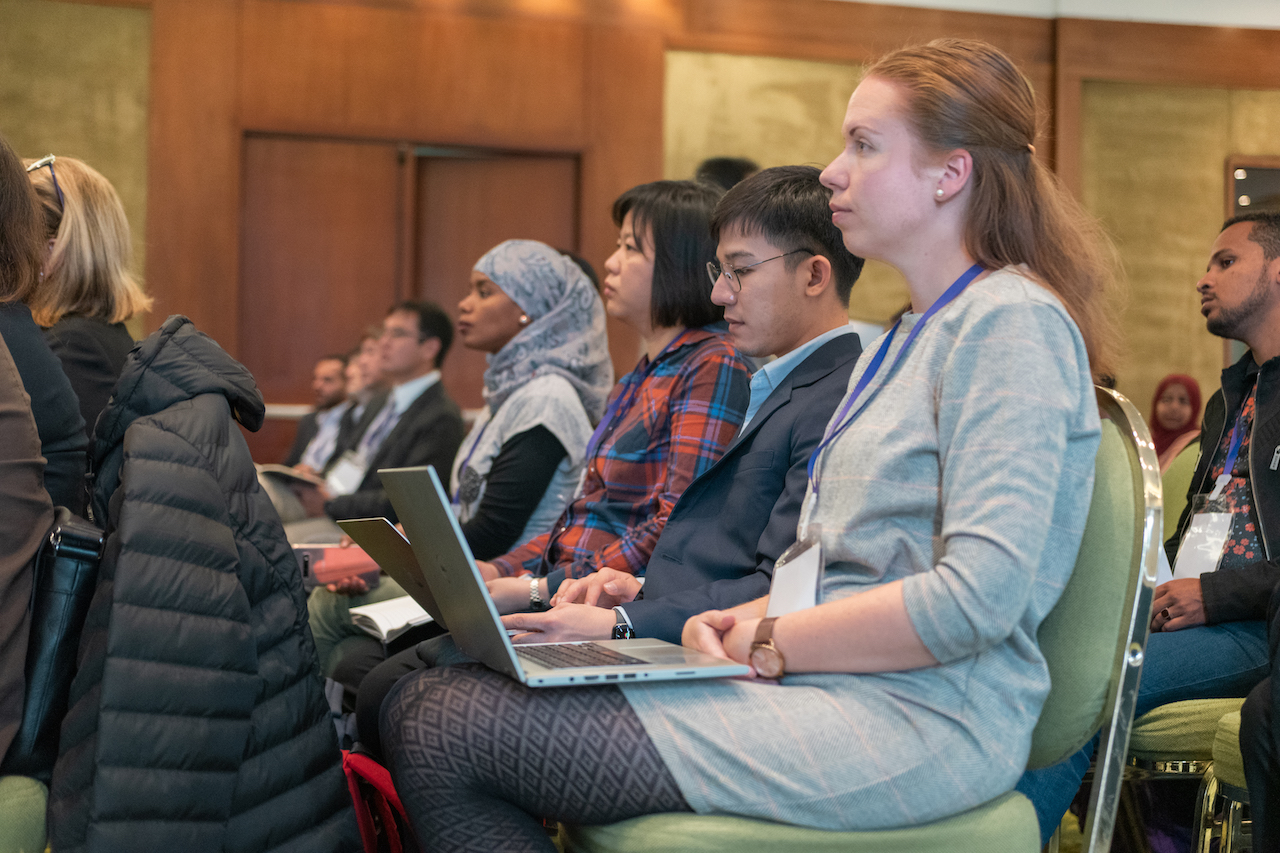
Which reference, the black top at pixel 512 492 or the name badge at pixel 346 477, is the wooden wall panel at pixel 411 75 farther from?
the black top at pixel 512 492

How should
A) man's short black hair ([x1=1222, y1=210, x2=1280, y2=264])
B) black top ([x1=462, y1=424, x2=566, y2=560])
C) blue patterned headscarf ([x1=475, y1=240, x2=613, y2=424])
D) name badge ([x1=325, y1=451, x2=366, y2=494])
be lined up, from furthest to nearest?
name badge ([x1=325, y1=451, x2=366, y2=494])
blue patterned headscarf ([x1=475, y1=240, x2=613, y2=424])
black top ([x1=462, y1=424, x2=566, y2=560])
man's short black hair ([x1=1222, y1=210, x2=1280, y2=264])

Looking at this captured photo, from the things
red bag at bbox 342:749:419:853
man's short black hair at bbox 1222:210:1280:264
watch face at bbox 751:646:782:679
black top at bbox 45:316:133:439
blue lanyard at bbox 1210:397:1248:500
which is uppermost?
man's short black hair at bbox 1222:210:1280:264

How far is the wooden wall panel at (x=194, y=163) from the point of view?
575 cm

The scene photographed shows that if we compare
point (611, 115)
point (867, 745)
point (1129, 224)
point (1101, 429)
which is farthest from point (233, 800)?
point (1129, 224)

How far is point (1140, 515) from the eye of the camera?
120 centimetres

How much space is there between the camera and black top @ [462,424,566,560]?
8.46 feet

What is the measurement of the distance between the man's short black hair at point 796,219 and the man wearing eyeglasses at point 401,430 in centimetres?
141

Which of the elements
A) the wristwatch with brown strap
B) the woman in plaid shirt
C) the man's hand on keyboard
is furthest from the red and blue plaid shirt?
the wristwatch with brown strap

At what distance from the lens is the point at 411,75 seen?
600 centimetres

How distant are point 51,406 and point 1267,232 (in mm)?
2347

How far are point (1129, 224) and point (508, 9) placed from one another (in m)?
3.77

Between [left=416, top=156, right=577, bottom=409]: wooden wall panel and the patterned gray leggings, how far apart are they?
5103mm

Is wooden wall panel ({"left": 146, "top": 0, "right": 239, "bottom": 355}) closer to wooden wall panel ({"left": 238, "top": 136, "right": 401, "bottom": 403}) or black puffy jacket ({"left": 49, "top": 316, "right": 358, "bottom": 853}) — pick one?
wooden wall panel ({"left": 238, "top": 136, "right": 401, "bottom": 403})

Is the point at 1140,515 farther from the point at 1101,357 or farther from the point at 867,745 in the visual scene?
the point at 867,745
